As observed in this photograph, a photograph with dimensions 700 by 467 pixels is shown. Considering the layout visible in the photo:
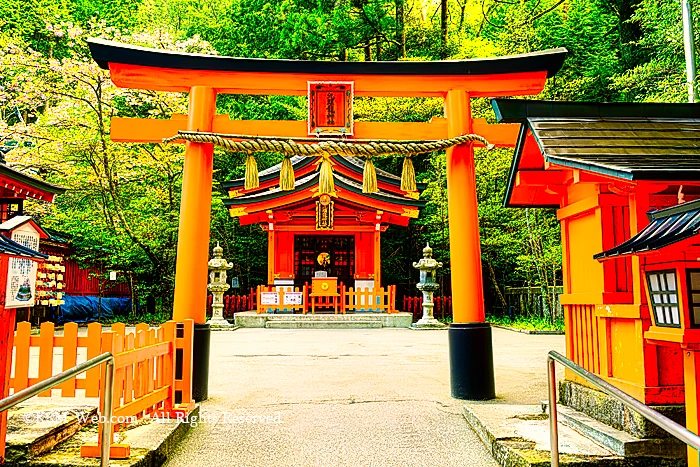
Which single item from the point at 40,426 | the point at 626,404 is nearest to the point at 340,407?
the point at 40,426

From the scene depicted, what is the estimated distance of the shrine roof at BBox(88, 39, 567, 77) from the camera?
604 cm

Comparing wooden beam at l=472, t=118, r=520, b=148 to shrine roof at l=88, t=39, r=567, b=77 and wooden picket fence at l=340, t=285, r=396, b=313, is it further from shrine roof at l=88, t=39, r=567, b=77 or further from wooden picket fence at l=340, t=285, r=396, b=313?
wooden picket fence at l=340, t=285, r=396, b=313

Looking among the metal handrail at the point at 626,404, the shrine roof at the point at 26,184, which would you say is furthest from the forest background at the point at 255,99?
the metal handrail at the point at 626,404

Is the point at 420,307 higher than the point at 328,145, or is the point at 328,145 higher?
the point at 328,145

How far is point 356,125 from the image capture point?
6469mm

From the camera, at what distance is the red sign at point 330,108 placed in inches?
249

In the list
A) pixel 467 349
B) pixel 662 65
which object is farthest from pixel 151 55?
pixel 662 65

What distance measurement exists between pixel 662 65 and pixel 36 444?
14.6 m

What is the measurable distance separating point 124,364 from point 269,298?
13.5m

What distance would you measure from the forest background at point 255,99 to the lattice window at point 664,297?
1000 centimetres

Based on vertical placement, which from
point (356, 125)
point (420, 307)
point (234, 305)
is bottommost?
point (420, 307)

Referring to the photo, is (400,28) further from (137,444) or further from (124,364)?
(137,444)

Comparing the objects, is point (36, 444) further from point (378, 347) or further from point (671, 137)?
point (378, 347)

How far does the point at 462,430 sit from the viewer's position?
4.87m
